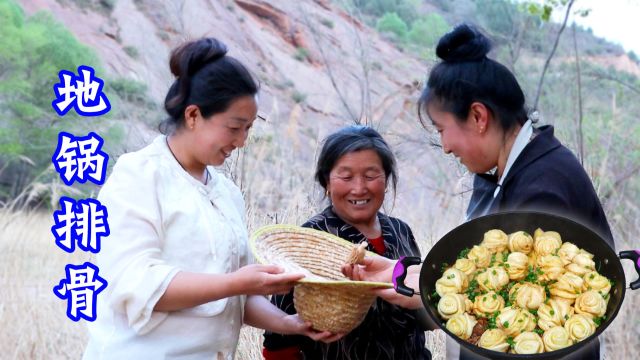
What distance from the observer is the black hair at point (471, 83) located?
6.42 ft

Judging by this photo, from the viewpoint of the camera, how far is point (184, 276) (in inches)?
76.6

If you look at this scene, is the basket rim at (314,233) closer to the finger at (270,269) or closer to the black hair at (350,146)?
the finger at (270,269)

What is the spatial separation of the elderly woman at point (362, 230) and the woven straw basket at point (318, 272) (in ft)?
0.42

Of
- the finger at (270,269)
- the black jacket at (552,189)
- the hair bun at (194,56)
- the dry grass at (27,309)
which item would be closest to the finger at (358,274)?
the finger at (270,269)

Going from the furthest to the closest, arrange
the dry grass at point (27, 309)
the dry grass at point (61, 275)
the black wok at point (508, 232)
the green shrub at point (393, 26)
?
the green shrub at point (393, 26)
the dry grass at point (27, 309)
the dry grass at point (61, 275)
the black wok at point (508, 232)


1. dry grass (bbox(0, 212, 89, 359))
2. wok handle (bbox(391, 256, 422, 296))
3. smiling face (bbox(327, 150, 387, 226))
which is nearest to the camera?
wok handle (bbox(391, 256, 422, 296))

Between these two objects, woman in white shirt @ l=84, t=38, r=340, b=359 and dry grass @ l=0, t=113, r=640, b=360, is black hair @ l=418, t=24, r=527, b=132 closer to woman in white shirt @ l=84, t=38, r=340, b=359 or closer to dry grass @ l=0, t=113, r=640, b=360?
woman in white shirt @ l=84, t=38, r=340, b=359

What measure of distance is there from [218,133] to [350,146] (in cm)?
56

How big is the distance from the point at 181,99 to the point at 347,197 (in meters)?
0.64

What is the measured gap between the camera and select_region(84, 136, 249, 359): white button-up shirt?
1938mm

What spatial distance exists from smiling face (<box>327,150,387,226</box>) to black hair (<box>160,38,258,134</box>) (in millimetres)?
453

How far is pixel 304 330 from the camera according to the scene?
2.20 metres

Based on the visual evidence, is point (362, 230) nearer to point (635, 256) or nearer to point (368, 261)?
point (368, 261)

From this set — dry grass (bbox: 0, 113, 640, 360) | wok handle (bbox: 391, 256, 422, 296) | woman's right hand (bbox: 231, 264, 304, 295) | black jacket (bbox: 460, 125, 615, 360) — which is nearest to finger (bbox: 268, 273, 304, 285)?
woman's right hand (bbox: 231, 264, 304, 295)
